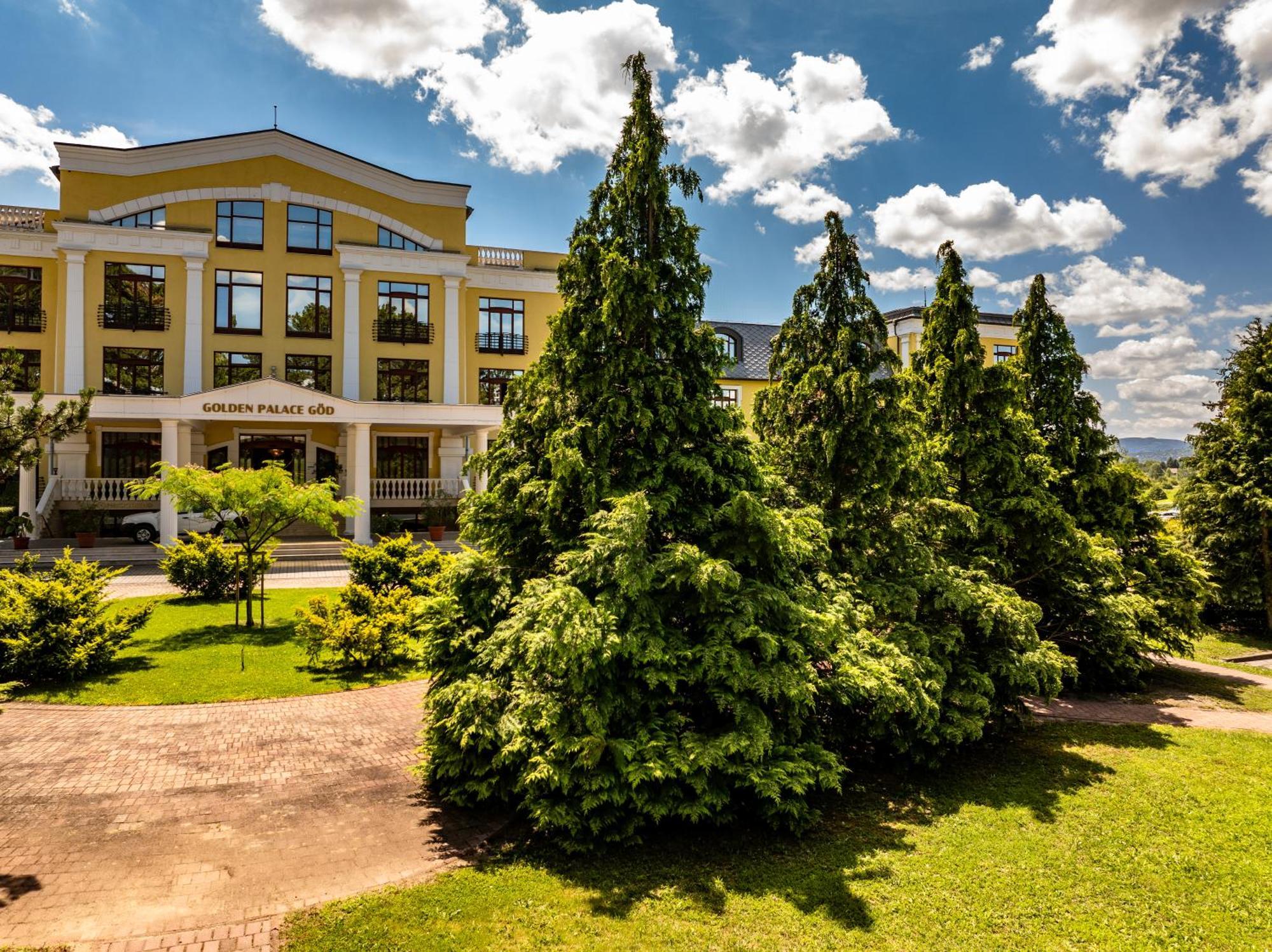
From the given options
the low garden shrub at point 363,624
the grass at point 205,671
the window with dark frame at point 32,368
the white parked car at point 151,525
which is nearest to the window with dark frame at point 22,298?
the window with dark frame at point 32,368

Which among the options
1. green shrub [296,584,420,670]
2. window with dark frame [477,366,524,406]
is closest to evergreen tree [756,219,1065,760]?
green shrub [296,584,420,670]

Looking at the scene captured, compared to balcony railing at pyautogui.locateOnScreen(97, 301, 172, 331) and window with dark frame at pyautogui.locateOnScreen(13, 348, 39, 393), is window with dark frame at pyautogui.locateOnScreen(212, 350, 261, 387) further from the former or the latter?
window with dark frame at pyautogui.locateOnScreen(13, 348, 39, 393)

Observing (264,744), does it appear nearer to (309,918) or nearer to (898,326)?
(309,918)

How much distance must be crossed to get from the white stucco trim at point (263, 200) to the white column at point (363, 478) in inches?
388

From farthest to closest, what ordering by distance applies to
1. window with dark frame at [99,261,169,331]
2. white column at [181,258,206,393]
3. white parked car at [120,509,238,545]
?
white column at [181,258,206,393] < window with dark frame at [99,261,169,331] < white parked car at [120,509,238,545]

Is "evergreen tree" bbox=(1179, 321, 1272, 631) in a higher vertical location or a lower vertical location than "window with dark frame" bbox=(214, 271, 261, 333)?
lower

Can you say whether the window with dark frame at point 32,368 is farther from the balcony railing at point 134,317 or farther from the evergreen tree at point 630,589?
the evergreen tree at point 630,589

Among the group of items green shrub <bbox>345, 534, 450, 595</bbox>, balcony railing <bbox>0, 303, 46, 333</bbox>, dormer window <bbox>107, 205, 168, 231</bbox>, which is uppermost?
dormer window <bbox>107, 205, 168, 231</bbox>

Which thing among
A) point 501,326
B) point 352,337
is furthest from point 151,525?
point 501,326

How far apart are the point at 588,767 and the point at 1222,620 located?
78.9ft

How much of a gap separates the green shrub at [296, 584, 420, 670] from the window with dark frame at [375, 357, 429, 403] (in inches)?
738

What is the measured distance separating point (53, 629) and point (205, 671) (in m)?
2.38

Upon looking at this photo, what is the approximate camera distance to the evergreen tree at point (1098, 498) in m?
14.1

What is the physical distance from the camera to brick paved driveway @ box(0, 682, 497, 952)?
18.7 ft
